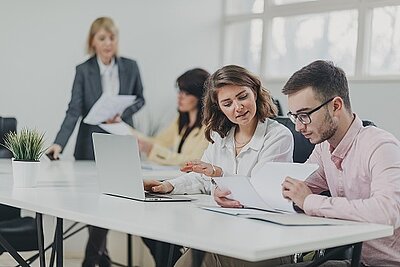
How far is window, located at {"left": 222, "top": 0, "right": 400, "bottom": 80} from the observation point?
15.3 feet

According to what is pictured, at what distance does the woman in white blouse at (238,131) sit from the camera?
254 cm

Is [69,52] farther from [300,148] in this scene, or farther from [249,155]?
[249,155]

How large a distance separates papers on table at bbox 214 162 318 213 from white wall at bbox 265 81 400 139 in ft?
8.40

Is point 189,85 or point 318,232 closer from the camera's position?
point 318,232

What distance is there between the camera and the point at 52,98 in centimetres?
481

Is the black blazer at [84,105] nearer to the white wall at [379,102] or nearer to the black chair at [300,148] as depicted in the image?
the white wall at [379,102]

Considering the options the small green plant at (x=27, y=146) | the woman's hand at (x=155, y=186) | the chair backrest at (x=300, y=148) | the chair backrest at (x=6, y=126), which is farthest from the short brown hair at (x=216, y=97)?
the chair backrest at (x=6, y=126)

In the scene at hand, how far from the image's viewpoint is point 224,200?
2.15 meters

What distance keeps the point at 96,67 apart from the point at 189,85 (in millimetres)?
908

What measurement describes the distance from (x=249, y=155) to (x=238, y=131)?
137mm

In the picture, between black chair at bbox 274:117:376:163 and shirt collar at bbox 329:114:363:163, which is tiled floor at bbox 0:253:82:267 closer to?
black chair at bbox 274:117:376:163

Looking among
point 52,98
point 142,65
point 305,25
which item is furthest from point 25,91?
point 305,25

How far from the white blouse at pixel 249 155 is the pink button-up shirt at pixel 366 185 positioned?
31 centimetres

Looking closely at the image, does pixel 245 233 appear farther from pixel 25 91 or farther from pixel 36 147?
pixel 25 91
